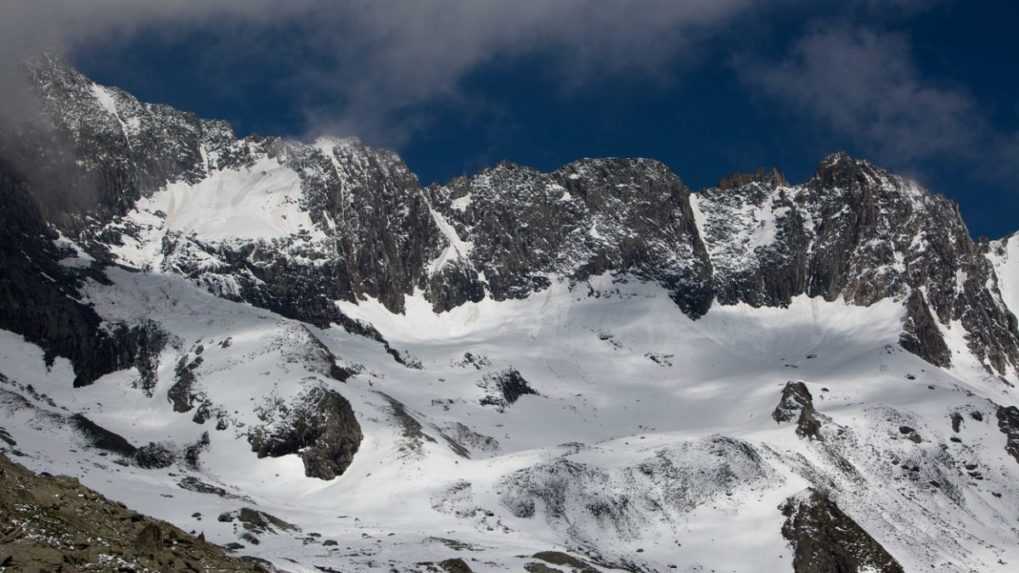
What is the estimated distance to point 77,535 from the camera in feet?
106

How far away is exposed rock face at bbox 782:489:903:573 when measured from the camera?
125 meters

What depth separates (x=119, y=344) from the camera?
174 meters

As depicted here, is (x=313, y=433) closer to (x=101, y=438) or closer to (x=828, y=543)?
(x=101, y=438)

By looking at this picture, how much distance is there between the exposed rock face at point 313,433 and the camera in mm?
146750

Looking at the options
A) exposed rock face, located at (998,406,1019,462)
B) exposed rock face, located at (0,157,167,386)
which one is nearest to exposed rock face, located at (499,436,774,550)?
exposed rock face, located at (998,406,1019,462)

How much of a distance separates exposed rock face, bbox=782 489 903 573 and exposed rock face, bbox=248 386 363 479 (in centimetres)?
5127

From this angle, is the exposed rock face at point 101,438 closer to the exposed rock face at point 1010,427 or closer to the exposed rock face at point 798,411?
the exposed rock face at point 798,411

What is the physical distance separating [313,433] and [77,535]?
118 metres

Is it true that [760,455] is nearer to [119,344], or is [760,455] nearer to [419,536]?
[419,536]

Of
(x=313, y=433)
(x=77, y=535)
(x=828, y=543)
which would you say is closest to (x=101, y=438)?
(x=313, y=433)

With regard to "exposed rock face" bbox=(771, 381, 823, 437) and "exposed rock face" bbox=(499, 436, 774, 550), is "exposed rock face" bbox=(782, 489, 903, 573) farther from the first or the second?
"exposed rock face" bbox=(771, 381, 823, 437)

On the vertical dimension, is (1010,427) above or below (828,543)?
above

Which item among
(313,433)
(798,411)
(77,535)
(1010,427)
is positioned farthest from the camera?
(1010,427)

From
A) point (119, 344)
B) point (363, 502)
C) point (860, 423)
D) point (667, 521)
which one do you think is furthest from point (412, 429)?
point (860, 423)
